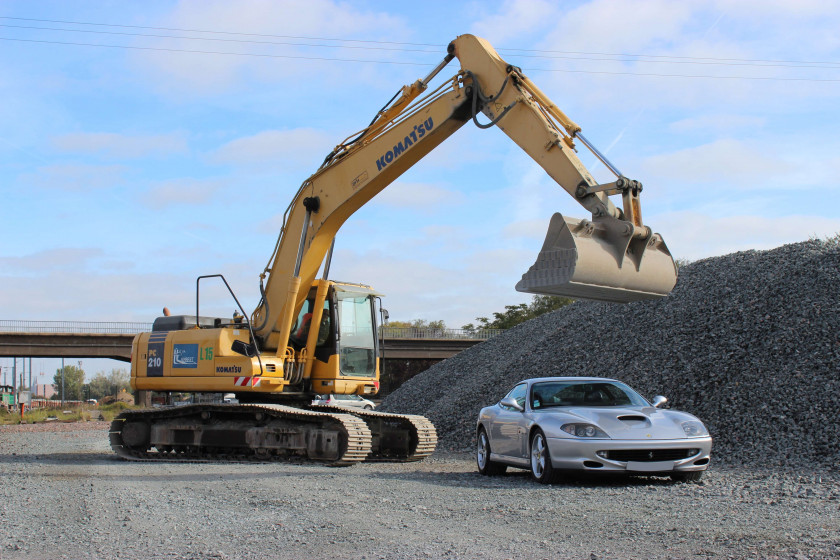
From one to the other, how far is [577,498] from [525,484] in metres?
1.83

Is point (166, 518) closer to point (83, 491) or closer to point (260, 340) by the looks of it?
point (83, 491)

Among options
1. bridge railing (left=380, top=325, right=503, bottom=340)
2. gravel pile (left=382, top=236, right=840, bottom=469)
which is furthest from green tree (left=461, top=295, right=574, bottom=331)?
gravel pile (left=382, top=236, right=840, bottom=469)

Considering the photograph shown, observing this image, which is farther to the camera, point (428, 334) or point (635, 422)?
point (428, 334)

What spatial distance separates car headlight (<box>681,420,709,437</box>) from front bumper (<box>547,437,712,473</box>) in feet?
0.43

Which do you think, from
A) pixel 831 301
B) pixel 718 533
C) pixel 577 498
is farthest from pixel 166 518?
pixel 831 301

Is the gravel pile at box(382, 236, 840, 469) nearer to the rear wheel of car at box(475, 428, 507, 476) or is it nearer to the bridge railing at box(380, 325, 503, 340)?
the rear wheel of car at box(475, 428, 507, 476)

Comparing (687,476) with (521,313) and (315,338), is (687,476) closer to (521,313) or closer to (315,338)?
(315,338)

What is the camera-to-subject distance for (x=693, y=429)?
10.3 meters

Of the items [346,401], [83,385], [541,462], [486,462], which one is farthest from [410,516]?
[83,385]

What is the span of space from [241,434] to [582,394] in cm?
618

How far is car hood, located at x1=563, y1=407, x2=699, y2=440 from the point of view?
994 centimetres

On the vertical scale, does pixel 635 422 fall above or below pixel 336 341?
below

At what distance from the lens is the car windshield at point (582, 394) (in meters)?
11.4

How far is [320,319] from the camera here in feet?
48.0
